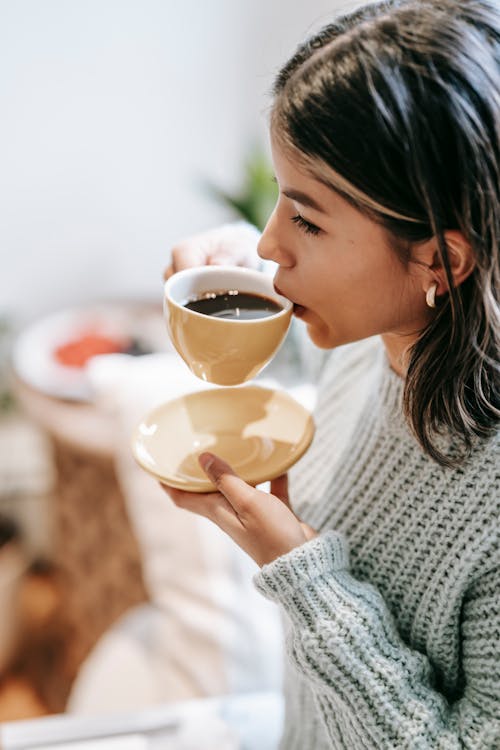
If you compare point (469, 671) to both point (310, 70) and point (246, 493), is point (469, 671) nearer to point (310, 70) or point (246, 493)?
point (246, 493)

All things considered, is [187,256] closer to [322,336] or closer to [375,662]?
[322,336]

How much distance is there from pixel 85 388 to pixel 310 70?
1.24 meters

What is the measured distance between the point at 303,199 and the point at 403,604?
44cm

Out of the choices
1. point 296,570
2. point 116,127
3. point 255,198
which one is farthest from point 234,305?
point 116,127

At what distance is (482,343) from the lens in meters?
0.74

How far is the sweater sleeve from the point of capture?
76 cm

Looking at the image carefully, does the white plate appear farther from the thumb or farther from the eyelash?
the eyelash

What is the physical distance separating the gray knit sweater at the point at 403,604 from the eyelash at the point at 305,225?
0.77 feet

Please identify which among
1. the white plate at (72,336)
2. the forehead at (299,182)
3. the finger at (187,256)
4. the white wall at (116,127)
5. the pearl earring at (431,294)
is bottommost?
the white plate at (72,336)

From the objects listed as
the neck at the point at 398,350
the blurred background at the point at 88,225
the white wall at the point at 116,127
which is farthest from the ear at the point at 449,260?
the white wall at the point at 116,127

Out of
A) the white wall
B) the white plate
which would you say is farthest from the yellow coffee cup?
the white wall

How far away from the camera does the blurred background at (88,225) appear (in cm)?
Answer: 192

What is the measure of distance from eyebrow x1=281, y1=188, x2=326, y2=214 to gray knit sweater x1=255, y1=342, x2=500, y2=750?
26 centimetres

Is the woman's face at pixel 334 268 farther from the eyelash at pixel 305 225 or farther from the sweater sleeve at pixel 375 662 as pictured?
the sweater sleeve at pixel 375 662
